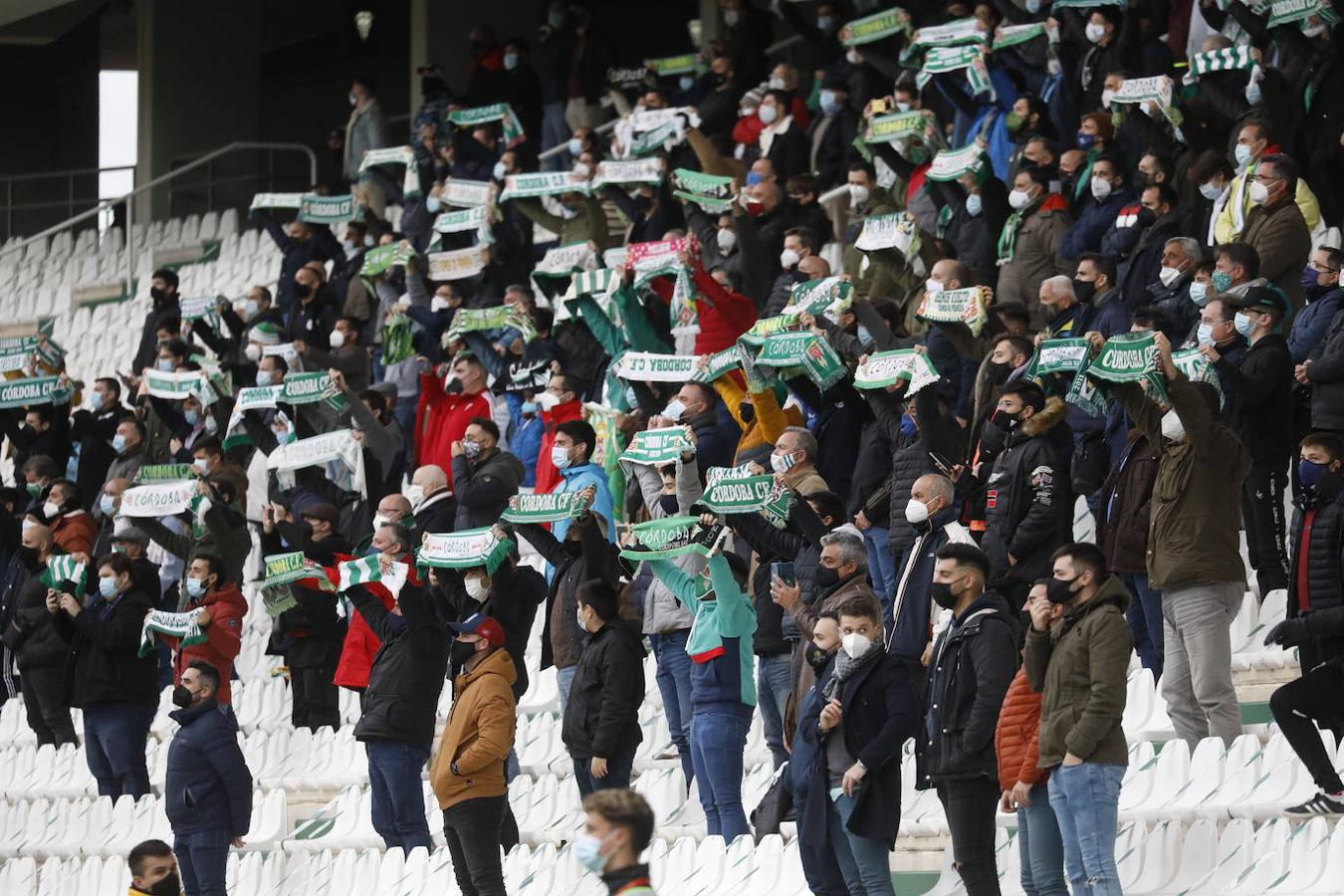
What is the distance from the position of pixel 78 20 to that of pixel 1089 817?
21.2m

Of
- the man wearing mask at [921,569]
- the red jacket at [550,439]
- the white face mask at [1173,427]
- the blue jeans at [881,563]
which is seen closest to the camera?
the white face mask at [1173,427]

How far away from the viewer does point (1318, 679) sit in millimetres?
8594

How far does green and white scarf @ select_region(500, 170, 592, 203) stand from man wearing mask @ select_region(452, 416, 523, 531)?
382cm

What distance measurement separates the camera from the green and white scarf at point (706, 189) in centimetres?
1412

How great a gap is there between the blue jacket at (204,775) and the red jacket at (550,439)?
2.74 meters

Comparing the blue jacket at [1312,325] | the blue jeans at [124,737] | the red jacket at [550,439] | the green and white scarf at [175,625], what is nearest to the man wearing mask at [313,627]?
the green and white scarf at [175,625]

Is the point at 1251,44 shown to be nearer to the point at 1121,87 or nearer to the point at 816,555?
the point at 1121,87

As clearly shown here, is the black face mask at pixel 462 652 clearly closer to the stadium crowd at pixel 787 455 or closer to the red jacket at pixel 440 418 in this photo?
the stadium crowd at pixel 787 455

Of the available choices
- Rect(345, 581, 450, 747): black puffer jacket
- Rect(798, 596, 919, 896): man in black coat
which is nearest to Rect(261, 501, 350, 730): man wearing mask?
Rect(345, 581, 450, 747): black puffer jacket

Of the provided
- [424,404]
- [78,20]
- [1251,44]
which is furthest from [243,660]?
[78,20]

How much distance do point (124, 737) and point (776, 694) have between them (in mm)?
4037

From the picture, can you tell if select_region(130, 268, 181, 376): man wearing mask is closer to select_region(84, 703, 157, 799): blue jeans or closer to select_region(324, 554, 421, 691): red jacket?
select_region(84, 703, 157, 799): blue jeans

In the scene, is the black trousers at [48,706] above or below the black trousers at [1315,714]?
below

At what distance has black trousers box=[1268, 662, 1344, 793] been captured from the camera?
28.1ft
